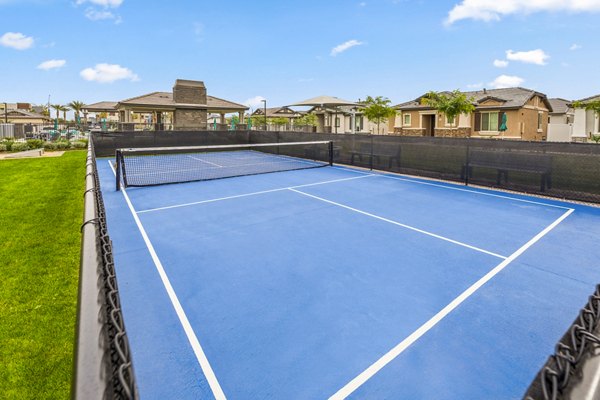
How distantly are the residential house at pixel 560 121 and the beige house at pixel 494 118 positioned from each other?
1.00 meters

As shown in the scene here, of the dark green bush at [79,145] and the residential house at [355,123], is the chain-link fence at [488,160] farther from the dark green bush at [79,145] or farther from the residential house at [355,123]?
the residential house at [355,123]

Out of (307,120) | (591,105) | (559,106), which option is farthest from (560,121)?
(307,120)

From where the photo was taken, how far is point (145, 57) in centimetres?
5841

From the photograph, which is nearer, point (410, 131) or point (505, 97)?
point (505, 97)

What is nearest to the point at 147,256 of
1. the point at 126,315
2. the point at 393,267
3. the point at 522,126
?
the point at 126,315

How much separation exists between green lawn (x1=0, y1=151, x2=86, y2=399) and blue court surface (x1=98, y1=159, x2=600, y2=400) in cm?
71

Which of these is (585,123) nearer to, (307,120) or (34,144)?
(307,120)

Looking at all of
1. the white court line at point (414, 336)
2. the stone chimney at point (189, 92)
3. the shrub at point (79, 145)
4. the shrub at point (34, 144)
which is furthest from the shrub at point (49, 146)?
the white court line at point (414, 336)

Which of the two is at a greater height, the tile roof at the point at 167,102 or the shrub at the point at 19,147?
the tile roof at the point at 167,102

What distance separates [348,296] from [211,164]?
15988 mm

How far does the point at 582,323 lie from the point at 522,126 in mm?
35433

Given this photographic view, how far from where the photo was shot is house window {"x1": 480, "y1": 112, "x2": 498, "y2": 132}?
3172cm

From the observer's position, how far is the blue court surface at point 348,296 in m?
3.57

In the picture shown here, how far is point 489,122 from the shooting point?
32062mm
